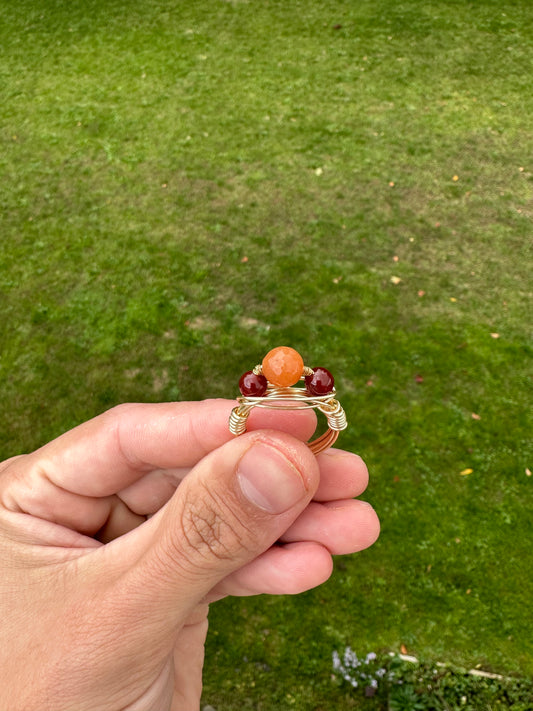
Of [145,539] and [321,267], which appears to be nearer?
[145,539]

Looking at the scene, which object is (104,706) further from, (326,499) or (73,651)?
(326,499)

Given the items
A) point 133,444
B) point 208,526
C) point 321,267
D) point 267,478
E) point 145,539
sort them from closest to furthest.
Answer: point 267,478, point 208,526, point 145,539, point 133,444, point 321,267

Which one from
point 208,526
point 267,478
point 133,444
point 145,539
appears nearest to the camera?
point 267,478

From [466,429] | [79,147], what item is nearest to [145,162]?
[79,147]

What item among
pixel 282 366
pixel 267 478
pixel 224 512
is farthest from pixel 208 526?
pixel 282 366

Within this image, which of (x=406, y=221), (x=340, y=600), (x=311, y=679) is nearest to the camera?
(x=311, y=679)

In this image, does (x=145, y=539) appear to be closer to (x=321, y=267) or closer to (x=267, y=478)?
(x=267, y=478)
